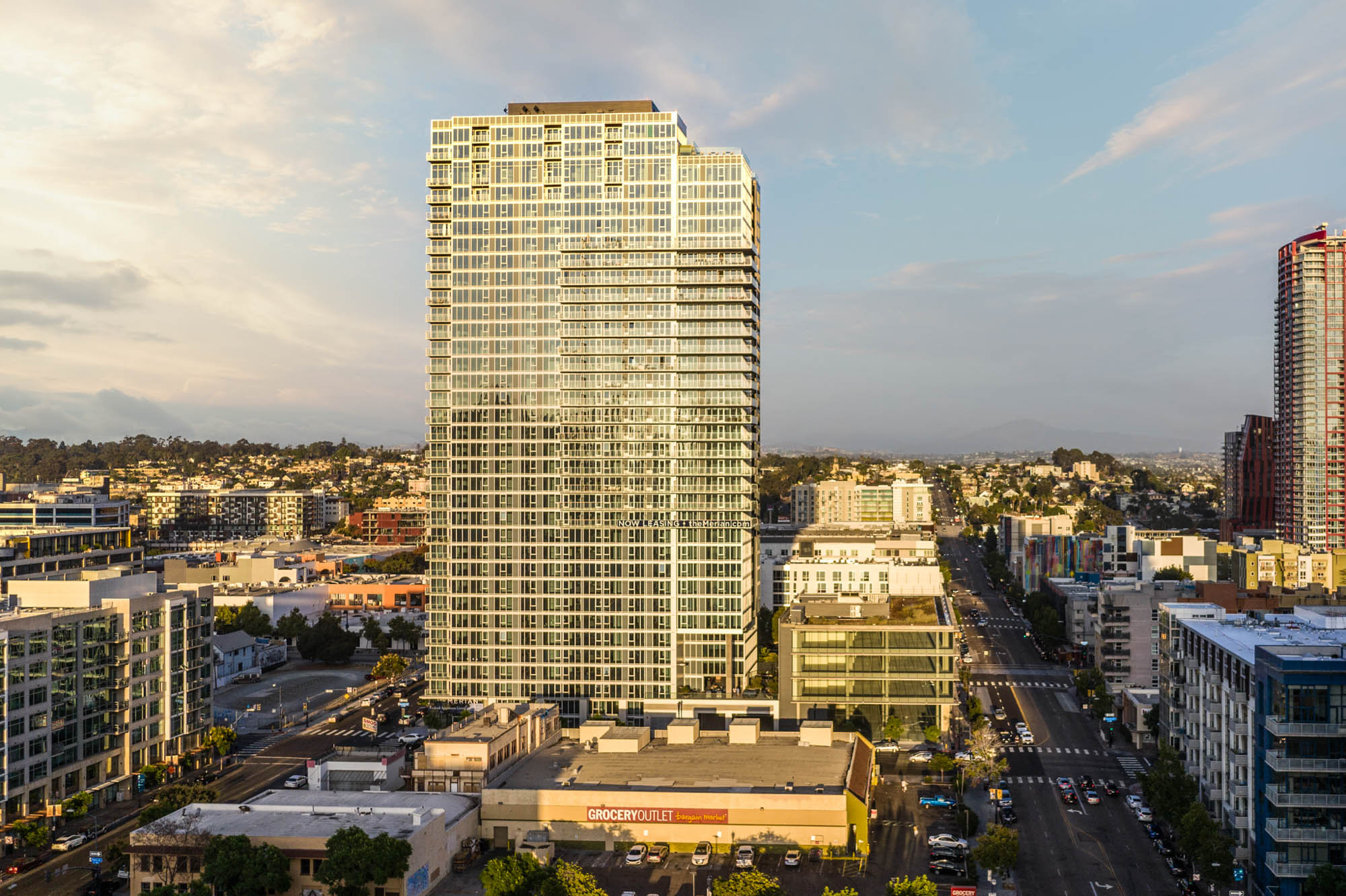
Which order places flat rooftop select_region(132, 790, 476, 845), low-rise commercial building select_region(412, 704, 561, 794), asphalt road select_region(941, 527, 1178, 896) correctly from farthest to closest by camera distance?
low-rise commercial building select_region(412, 704, 561, 794) → asphalt road select_region(941, 527, 1178, 896) → flat rooftop select_region(132, 790, 476, 845)

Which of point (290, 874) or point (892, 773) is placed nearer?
point (290, 874)

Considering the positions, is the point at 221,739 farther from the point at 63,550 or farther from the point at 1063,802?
the point at 1063,802

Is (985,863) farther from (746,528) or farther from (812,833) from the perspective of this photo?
(746,528)

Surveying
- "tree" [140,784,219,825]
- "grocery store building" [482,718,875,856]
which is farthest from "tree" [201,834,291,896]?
"grocery store building" [482,718,875,856]

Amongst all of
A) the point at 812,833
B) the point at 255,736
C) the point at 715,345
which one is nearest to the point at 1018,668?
the point at 715,345

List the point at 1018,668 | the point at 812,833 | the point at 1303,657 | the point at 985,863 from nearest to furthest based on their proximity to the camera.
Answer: the point at 1303,657
the point at 985,863
the point at 812,833
the point at 1018,668

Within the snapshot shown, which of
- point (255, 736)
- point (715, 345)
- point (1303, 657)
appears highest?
point (715, 345)

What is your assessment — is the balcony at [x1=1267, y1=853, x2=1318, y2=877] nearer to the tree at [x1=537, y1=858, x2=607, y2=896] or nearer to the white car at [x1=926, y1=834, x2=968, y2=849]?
the white car at [x1=926, y1=834, x2=968, y2=849]

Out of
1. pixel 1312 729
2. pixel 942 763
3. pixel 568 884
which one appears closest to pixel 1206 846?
pixel 1312 729
